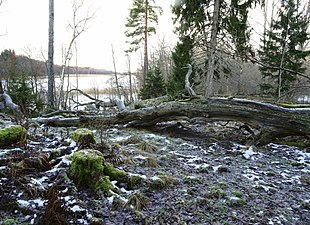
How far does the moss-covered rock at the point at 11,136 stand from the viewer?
357 cm

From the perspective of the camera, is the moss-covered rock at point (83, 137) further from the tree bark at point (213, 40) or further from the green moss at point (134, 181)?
the tree bark at point (213, 40)

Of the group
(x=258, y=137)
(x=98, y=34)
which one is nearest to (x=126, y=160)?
(x=258, y=137)

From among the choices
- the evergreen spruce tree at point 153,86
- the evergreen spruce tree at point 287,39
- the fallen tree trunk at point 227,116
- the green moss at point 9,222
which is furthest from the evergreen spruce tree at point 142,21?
the green moss at point 9,222

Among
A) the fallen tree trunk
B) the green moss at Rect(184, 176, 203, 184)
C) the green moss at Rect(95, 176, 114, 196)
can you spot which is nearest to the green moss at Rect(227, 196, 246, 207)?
the green moss at Rect(184, 176, 203, 184)

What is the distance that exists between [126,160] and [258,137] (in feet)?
11.0

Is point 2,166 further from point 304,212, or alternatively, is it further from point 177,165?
point 304,212

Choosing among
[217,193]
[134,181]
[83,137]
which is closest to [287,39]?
[217,193]

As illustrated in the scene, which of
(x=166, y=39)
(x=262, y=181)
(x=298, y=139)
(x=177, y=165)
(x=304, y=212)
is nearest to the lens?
(x=304, y=212)

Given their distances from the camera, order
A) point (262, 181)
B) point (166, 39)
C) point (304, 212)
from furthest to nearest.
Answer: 1. point (166, 39)
2. point (262, 181)
3. point (304, 212)

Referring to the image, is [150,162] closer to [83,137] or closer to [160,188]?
[160,188]

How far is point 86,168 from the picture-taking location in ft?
9.46

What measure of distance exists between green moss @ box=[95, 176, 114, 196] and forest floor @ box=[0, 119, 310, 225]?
0.08 meters

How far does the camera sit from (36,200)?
7.78 ft

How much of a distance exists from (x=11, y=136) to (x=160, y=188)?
251 cm
